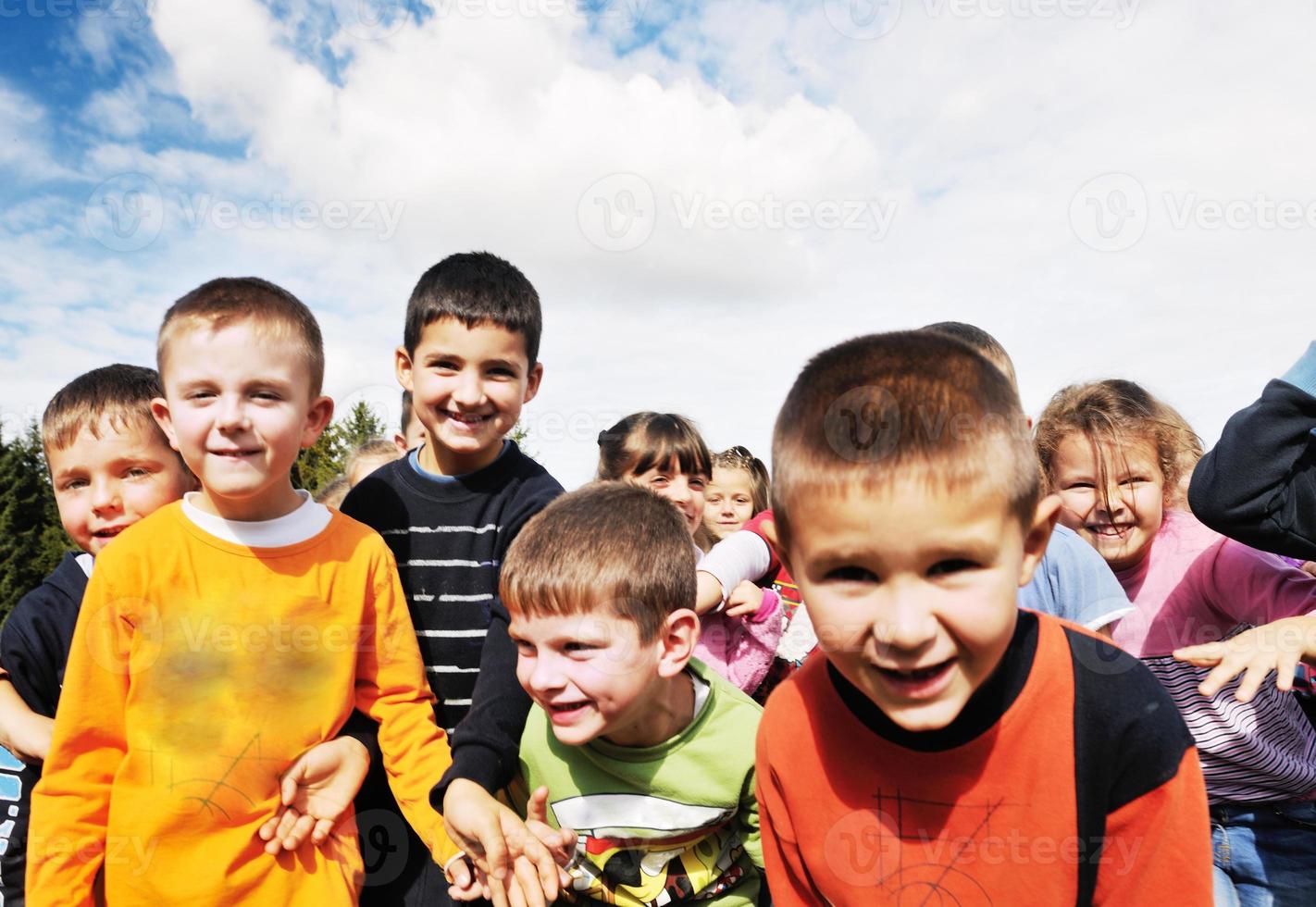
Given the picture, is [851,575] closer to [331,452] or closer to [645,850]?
[645,850]

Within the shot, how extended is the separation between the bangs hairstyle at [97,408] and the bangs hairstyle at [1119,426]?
336 cm

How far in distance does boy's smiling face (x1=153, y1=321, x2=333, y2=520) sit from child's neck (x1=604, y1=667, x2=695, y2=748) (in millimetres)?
1261

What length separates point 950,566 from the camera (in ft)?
5.09

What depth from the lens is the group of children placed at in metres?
1.65

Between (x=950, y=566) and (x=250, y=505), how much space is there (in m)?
1.92

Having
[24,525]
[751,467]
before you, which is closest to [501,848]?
[751,467]

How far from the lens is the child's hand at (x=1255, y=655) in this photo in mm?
1950

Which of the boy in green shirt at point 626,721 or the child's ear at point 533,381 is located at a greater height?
the child's ear at point 533,381

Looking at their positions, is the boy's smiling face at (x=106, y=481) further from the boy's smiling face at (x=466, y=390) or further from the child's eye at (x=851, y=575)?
the child's eye at (x=851, y=575)

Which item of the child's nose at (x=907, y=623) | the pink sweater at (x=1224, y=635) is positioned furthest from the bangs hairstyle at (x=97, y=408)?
the pink sweater at (x=1224, y=635)

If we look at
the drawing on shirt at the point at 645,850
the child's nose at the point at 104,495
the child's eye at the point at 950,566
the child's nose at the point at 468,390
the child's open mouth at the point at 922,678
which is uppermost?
the child's nose at the point at 468,390

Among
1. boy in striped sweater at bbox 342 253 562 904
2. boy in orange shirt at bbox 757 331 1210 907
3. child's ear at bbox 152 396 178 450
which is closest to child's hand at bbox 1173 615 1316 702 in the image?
boy in orange shirt at bbox 757 331 1210 907

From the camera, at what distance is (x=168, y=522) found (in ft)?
7.56

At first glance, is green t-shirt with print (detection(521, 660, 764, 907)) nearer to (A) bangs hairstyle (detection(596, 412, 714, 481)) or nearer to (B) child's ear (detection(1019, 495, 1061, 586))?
(B) child's ear (detection(1019, 495, 1061, 586))
